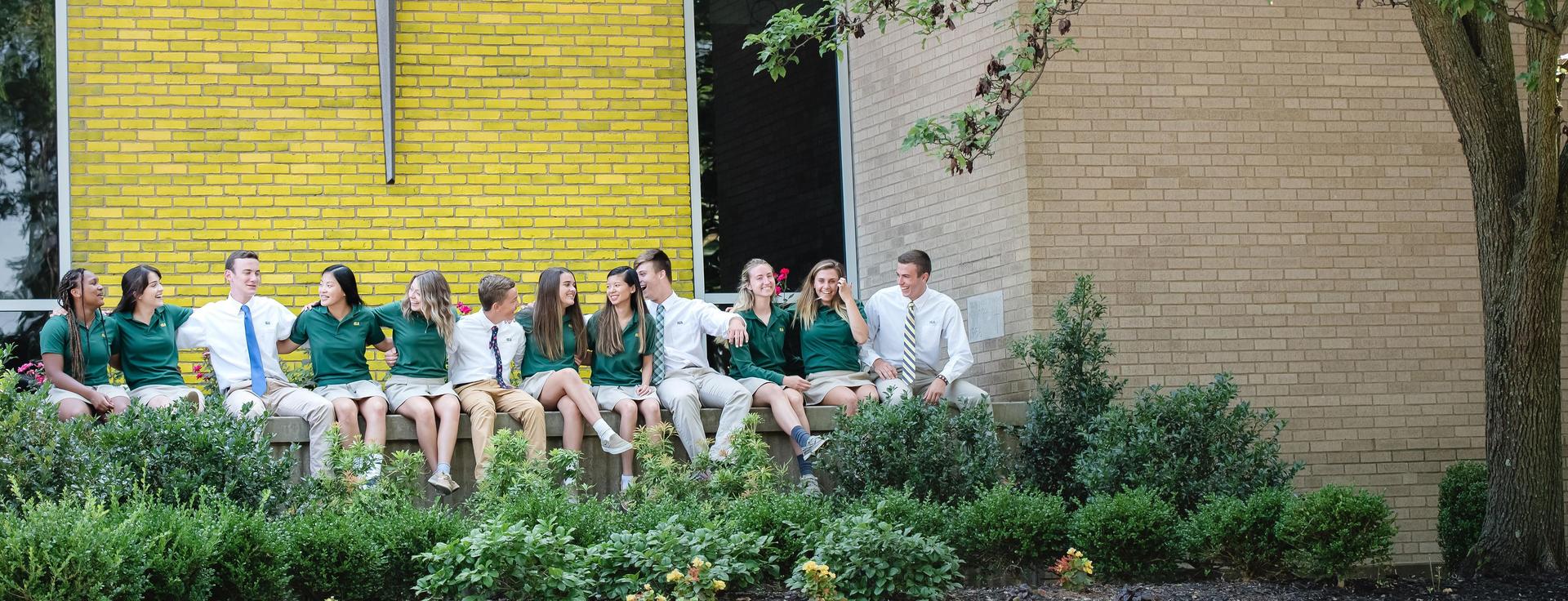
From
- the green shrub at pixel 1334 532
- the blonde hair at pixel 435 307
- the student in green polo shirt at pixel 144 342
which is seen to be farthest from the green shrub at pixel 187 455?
the green shrub at pixel 1334 532

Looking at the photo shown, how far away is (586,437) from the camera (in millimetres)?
9930

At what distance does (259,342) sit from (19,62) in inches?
139

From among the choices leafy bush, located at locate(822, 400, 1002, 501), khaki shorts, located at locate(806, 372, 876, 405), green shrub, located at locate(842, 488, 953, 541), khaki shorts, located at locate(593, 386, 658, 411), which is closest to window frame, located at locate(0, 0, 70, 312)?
khaki shorts, located at locate(593, 386, 658, 411)

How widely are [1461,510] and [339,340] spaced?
6.77m

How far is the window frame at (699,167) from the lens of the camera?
12555 millimetres

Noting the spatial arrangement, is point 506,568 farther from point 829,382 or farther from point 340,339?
point 829,382

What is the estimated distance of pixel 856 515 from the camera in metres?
7.85

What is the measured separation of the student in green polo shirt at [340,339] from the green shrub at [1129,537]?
4087 mm

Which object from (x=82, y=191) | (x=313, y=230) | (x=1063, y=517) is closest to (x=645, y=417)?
(x=1063, y=517)

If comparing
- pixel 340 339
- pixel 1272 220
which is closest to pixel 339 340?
pixel 340 339

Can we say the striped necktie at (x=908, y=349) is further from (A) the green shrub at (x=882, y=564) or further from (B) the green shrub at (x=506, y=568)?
(B) the green shrub at (x=506, y=568)

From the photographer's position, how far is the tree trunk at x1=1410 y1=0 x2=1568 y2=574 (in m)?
8.80

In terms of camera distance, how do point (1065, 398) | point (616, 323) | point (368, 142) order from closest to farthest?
1. point (1065, 398)
2. point (616, 323)
3. point (368, 142)

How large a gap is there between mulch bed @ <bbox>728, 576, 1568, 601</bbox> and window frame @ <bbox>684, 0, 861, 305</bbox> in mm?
4912
